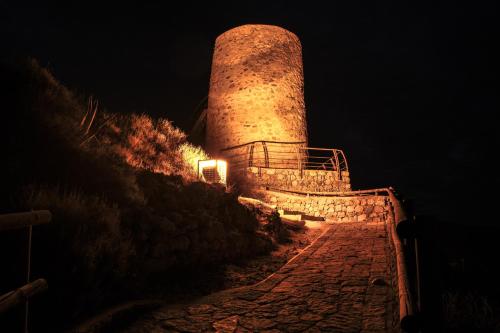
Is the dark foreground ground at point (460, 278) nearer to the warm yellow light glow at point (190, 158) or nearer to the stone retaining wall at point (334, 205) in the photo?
the stone retaining wall at point (334, 205)

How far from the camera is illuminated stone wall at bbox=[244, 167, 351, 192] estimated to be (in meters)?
13.3

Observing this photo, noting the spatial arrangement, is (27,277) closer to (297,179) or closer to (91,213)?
(91,213)

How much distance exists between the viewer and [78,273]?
3.04 m

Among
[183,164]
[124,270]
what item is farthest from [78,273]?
[183,164]

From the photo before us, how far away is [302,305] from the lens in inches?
143

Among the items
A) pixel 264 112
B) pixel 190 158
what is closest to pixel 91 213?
pixel 190 158

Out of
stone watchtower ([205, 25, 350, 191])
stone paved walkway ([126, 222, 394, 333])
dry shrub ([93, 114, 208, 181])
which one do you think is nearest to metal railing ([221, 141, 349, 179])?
stone watchtower ([205, 25, 350, 191])

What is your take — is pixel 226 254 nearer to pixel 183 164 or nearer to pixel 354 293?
pixel 354 293

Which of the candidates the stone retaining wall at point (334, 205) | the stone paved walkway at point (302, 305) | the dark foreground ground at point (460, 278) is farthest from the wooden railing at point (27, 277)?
the stone retaining wall at point (334, 205)

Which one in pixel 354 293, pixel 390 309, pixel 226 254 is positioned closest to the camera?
pixel 390 309

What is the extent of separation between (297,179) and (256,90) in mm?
4510

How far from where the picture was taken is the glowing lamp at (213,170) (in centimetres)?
930

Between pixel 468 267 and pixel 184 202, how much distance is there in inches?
207

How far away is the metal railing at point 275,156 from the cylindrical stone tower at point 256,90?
312 mm
